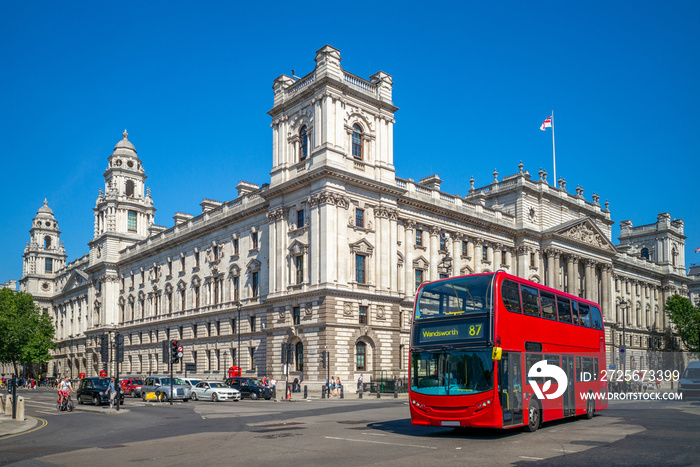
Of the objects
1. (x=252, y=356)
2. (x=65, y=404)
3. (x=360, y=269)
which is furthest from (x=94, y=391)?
Result: (x=360, y=269)

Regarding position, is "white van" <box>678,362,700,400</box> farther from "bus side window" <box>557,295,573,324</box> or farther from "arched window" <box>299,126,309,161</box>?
"arched window" <box>299,126,309,161</box>

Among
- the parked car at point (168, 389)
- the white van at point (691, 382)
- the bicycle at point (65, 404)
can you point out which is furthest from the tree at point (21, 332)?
the white van at point (691, 382)

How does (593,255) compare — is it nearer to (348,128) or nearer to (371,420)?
(348,128)

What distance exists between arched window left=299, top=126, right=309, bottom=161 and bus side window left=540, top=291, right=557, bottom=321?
33.2m

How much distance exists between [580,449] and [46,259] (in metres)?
123

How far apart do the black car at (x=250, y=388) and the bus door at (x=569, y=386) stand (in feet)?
84.6

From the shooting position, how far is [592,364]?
2325 cm

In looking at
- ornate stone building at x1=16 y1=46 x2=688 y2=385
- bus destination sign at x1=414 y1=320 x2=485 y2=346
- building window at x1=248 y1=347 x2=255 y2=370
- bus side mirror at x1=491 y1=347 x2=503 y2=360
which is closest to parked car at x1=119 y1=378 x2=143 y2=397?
ornate stone building at x1=16 y1=46 x2=688 y2=385

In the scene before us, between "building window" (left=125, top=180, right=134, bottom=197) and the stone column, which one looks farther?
"building window" (left=125, top=180, right=134, bottom=197)

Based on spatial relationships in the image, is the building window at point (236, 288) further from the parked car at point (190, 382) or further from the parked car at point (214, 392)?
the parked car at point (214, 392)

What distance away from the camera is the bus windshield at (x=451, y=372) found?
1738cm

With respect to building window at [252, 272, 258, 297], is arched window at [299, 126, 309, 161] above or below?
above

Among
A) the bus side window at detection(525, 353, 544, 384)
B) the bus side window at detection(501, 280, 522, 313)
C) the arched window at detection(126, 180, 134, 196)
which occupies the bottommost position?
the bus side window at detection(525, 353, 544, 384)

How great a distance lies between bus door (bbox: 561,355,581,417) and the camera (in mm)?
20859
